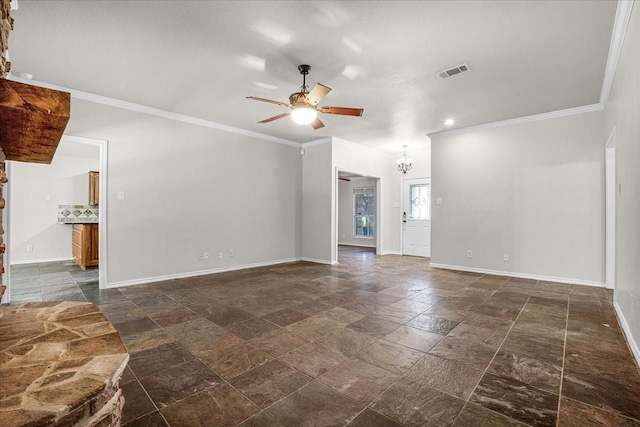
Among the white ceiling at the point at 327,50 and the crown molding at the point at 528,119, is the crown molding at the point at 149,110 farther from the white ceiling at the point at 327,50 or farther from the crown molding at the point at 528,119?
the crown molding at the point at 528,119

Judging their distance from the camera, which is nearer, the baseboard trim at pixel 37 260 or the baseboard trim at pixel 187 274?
the baseboard trim at pixel 187 274

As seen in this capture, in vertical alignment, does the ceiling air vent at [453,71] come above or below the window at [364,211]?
above

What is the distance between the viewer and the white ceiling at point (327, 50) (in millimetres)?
2486

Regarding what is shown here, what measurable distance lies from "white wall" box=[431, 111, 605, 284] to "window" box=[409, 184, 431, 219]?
1597mm

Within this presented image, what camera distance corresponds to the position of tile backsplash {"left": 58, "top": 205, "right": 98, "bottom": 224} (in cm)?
707

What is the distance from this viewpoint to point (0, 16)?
1.28 m

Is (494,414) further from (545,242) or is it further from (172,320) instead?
(545,242)

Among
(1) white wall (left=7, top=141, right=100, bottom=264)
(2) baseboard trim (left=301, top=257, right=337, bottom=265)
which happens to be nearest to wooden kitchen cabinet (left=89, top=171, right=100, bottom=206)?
(1) white wall (left=7, top=141, right=100, bottom=264)

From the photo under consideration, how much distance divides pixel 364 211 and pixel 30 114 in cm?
952

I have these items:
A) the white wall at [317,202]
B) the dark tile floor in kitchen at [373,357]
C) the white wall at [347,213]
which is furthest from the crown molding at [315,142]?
the white wall at [347,213]

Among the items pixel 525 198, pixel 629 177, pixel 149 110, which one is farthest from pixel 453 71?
pixel 149 110

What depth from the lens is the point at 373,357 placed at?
2295 mm

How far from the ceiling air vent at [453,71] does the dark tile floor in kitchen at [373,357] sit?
2725 millimetres

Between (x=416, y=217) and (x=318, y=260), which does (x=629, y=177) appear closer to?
(x=318, y=260)
